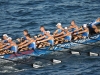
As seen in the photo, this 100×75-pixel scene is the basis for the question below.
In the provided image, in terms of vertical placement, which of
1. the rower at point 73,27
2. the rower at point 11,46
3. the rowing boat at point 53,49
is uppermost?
the rower at point 73,27

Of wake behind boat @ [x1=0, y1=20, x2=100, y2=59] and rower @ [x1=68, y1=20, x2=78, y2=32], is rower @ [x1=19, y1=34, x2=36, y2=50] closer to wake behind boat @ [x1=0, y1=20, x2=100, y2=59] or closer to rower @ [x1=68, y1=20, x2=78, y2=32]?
wake behind boat @ [x1=0, y1=20, x2=100, y2=59]

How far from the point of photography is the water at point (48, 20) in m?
26.0

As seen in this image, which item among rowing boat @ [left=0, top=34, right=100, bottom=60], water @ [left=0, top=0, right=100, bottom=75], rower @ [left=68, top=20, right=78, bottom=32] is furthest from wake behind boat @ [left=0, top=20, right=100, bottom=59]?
rower @ [left=68, top=20, right=78, bottom=32]

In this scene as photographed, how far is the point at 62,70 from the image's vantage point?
25938mm

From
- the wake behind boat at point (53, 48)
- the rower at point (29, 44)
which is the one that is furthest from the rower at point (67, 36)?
the rower at point (29, 44)

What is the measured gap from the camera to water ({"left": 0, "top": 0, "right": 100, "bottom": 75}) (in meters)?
26.0

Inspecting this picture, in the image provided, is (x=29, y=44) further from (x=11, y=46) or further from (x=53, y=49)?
(x=53, y=49)

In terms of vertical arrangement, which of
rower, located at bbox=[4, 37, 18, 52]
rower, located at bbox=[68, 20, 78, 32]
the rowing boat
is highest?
rower, located at bbox=[68, 20, 78, 32]

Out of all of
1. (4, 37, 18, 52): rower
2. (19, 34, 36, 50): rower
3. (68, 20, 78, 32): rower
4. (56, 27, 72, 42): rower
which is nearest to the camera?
(4, 37, 18, 52): rower

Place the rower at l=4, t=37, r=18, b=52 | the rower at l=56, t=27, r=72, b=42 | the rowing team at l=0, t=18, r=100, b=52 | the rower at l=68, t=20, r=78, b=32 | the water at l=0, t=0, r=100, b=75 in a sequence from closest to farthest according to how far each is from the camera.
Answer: the water at l=0, t=0, r=100, b=75, the rower at l=4, t=37, r=18, b=52, the rowing team at l=0, t=18, r=100, b=52, the rower at l=56, t=27, r=72, b=42, the rower at l=68, t=20, r=78, b=32

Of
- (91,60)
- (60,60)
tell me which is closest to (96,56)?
(91,60)

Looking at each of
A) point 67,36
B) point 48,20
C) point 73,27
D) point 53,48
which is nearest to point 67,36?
point 67,36

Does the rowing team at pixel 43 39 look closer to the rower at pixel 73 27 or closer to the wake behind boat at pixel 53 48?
the rower at pixel 73 27

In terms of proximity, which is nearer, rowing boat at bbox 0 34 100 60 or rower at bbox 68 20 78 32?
→ rowing boat at bbox 0 34 100 60
